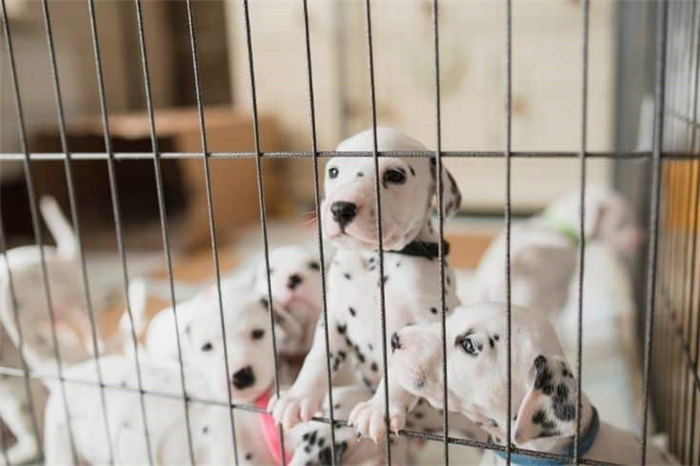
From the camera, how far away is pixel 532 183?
118 inches

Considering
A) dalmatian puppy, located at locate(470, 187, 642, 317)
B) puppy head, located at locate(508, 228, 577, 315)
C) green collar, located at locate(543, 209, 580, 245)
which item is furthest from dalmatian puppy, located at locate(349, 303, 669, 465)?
green collar, located at locate(543, 209, 580, 245)

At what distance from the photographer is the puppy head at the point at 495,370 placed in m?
0.66

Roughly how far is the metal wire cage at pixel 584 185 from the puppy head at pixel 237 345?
55 mm

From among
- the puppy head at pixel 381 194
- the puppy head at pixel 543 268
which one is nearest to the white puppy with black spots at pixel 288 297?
the puppy head at pixel 381 194

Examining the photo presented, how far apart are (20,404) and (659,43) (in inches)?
42.2

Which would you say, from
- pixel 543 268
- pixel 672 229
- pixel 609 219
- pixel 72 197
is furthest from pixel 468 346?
pixel 609 219

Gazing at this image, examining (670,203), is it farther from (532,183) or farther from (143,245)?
(143,245)

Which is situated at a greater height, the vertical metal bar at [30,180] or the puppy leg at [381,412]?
the vertical metal bar at [30,180]

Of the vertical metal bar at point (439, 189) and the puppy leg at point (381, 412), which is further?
the puppy leg at point (381, 412)

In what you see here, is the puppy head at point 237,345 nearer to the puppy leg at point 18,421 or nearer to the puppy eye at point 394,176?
the puppy eye at point 394,176

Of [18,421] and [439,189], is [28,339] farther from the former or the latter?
[439,189]

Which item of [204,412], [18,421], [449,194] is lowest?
[18,421]

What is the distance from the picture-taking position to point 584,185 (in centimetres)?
56

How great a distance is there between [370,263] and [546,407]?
0.95ft
